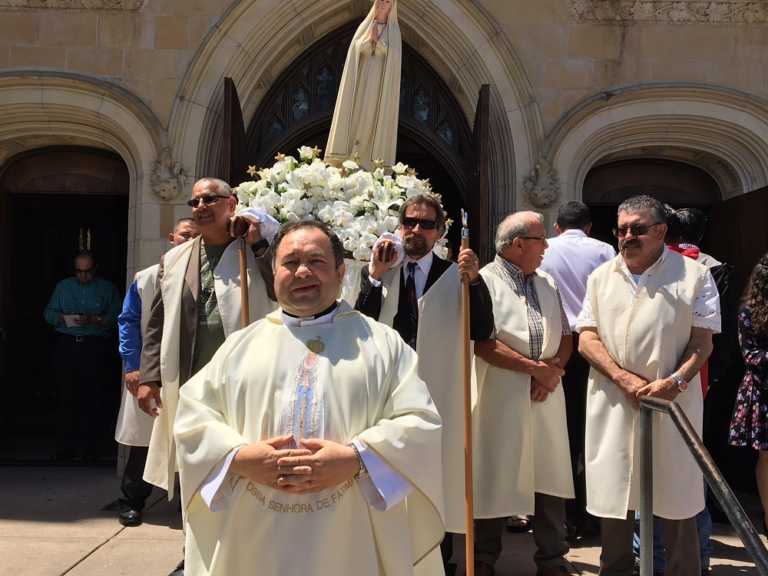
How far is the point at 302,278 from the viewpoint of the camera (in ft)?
9.09

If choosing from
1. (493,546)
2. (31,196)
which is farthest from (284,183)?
(31,196)

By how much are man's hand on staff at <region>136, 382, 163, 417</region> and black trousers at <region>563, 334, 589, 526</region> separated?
2411 millimetres

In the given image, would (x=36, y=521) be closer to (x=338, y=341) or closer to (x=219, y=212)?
(x=219, y=212)

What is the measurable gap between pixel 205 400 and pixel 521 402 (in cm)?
209

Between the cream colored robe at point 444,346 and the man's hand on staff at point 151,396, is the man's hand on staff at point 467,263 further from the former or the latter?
the man's hand on staff at point 151,396

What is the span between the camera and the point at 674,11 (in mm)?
7832

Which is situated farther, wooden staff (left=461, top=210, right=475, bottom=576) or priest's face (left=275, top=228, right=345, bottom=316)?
wooden staff (left=461, top=210, right=475, bottom=576)

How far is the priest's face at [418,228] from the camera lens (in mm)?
4082

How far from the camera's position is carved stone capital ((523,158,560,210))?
761 cm

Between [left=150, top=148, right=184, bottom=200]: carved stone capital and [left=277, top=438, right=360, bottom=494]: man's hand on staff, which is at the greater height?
[left=150, top=148, right=184, bottom=200]: carved stone capital

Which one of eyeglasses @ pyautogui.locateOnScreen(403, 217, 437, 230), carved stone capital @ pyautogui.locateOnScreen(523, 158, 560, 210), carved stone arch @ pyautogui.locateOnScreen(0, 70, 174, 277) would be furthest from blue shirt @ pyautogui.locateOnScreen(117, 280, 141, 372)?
carved stone capital @ pyautogui.locateOnScreen(523, 158, 560, 210)

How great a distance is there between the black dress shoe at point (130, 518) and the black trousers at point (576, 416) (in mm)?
2638

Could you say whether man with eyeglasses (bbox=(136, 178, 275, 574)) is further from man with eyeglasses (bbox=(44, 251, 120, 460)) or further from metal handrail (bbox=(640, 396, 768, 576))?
man with eyeglasses (bbox=(44, 251, 120, 460))

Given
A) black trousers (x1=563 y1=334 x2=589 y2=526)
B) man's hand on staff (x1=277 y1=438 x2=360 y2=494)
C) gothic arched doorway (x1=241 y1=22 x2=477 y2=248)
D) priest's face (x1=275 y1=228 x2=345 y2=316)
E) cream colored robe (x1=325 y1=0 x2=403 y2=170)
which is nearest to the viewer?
man's hand on staff (x1=277 y1=438 x2=360 y2=494)
